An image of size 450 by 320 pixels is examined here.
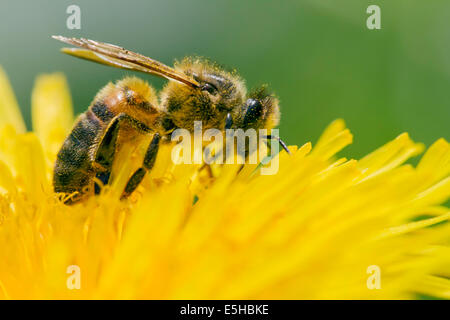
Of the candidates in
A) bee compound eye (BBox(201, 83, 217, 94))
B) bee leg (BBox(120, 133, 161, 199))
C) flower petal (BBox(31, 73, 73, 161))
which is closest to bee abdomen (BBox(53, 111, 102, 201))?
bee leg (BBox(120, 133, 161, 199))

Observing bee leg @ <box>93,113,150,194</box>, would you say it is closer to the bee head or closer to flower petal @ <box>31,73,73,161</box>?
the bee head

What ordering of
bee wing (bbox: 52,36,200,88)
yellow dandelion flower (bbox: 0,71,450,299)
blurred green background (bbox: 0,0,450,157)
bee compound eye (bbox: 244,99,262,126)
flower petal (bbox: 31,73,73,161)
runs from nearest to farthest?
yellow dandelion flower (bbox: 0,71,450,299) < bee wing (bbox: 52,36,200,88) < bee compound eye (bbox: 244,99,262,126) < flower petal (bbox: 31,73,73,161) < blurred green background (bbox: 0,0,450,157)

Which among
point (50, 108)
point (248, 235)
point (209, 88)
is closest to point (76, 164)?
point (209, 88)

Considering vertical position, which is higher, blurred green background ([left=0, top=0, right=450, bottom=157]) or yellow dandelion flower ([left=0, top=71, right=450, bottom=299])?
blurred green background ([left=0, top=0, right=450, bottom=157])

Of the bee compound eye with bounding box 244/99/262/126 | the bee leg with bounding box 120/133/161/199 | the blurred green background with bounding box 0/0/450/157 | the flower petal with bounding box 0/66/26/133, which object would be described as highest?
the blurred green background with bounding box 0/0/450/157

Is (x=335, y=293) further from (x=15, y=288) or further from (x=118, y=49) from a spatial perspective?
(x=118, y=49)

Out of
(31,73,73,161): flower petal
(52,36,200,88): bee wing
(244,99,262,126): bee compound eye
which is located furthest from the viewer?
(31,73,73,161): flower petal

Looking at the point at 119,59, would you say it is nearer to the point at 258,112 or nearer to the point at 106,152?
the point at 106,152

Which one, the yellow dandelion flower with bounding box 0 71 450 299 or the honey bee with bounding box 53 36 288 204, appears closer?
the yellow dandelion flower with bounding box 0 71 450 299
